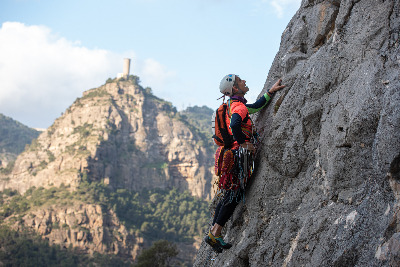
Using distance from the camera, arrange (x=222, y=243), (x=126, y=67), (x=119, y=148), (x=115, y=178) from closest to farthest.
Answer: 1. (x=222, y=243)
2. (x=115, y=178)
3. (x=119, y=148)
4. (x=126, y=67)

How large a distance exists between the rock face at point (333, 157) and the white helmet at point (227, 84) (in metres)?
0.58

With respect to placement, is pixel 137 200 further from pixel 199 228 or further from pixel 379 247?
pixel 379 247

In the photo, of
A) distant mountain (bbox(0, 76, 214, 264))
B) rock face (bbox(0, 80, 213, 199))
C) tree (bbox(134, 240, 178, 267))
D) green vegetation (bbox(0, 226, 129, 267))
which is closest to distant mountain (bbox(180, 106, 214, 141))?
distant mountain (bbox(0, 76, 214, 264))

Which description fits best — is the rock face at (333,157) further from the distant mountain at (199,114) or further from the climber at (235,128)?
the distant mountain at (199,114)

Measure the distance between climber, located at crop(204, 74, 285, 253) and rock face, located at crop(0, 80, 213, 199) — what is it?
8619 cm

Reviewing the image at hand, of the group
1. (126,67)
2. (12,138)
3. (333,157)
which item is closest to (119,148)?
(126,67)

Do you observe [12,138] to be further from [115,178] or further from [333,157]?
[333,157]

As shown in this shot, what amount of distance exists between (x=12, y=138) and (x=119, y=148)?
65.8 metres

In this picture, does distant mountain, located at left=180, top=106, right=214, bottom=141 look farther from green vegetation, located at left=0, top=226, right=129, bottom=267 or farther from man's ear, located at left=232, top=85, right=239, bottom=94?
man's ear, located at left=232, top=85, right=239, bottom=94

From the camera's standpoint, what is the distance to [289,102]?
4.79m

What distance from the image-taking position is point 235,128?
4.78 meters

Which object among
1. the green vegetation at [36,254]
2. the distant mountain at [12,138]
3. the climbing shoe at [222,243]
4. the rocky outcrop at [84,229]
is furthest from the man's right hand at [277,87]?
the distant mountain at [12,138]

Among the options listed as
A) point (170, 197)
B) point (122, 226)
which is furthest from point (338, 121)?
point (170, 197)

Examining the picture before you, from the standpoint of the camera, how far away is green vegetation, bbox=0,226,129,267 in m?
63.4
